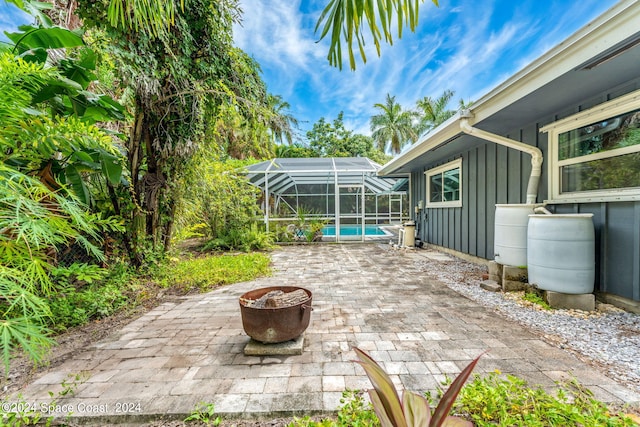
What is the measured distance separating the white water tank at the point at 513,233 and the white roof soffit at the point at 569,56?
1.28 meters

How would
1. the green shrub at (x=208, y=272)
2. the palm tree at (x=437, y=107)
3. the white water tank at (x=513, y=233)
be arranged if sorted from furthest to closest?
1. the palm tree at (x=437, y=107)
2. the green shrub at (x=208, y=272)
3. the white water tank at (x=513, y=233)

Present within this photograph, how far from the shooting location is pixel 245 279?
167 inches

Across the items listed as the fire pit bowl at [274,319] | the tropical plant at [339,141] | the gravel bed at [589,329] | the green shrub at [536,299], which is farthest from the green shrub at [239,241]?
the tropical plant at [339,141]

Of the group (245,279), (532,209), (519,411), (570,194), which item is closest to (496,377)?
(519,411)

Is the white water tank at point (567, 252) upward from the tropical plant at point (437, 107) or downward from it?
downward

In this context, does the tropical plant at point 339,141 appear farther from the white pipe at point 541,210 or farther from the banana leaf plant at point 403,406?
the banana leaf plant at point 403,406

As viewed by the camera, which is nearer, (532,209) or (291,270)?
(532,209)

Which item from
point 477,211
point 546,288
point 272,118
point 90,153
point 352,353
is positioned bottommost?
point 352,353

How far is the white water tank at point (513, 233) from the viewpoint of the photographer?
3322mm

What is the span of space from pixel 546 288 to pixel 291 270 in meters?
3.63

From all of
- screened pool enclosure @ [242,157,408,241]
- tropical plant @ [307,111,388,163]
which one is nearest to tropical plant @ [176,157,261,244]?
screened pool enclosure @ [242,157,408,241]

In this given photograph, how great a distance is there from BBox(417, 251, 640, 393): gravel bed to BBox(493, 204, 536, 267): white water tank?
454mm

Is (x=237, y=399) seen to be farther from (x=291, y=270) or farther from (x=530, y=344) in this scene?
(x=291, y=270)

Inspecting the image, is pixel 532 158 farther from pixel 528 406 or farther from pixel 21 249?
pixel 21 249
